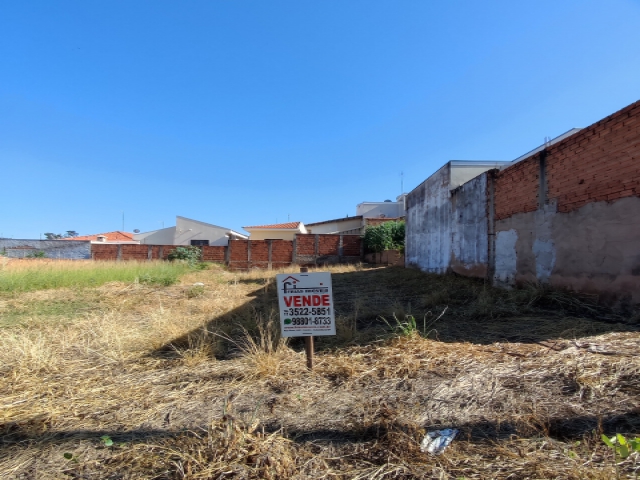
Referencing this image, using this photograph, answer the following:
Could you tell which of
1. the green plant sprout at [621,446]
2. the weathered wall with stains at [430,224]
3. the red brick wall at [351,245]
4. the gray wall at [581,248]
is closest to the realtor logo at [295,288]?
the green plant sprout at [621,446]

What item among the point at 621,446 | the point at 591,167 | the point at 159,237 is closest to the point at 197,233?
the point at 159,237

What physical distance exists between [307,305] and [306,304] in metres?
0.01

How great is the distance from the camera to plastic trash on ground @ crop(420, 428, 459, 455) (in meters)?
1.76

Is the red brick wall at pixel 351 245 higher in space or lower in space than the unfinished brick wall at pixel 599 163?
lower

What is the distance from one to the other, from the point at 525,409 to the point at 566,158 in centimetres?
479

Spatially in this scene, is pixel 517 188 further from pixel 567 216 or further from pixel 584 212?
pixel 584 212

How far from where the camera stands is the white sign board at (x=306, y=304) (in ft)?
10.1

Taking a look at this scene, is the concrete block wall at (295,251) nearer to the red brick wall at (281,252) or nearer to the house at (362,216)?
the red brick wall at (281,252)

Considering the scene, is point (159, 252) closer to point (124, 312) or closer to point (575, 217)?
point (124, 312)

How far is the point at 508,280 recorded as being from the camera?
6812 millimetres

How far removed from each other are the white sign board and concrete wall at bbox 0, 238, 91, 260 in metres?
23.9

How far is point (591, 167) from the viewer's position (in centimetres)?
479

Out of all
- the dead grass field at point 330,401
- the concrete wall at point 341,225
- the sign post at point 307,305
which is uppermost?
the concrete wall at point 341,225

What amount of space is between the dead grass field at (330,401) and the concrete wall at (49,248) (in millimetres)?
21315
